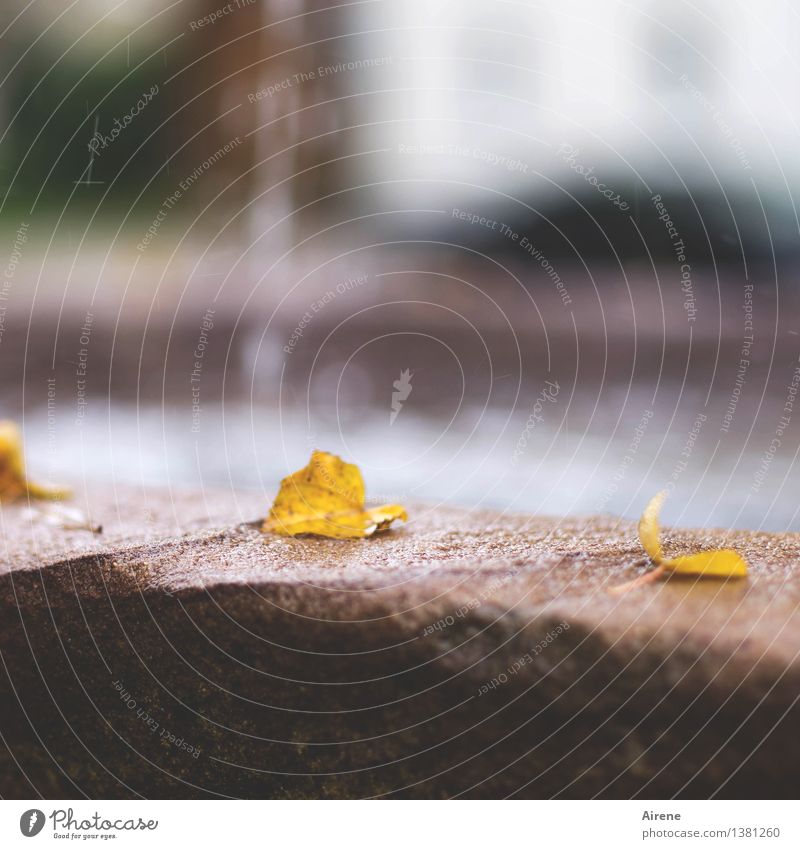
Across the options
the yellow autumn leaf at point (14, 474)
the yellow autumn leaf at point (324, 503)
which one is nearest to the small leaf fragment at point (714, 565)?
the yellow autumn leaf at point (324, 503)

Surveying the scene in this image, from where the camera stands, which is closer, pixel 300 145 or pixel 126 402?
pixel 300 145

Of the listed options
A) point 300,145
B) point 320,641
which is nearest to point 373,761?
point 320,641

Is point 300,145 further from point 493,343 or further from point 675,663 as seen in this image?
point 675,663

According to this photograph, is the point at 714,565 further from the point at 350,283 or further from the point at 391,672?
the point at 350,283

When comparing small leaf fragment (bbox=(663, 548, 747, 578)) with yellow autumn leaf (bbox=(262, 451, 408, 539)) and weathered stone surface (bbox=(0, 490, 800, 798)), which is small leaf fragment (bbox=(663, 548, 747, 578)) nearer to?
weathered stone surface (bbox=(0, 490, 800, 798))

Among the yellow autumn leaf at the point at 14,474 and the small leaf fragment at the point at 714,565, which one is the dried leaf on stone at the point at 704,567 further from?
the yellow autumn leaf at the point at 14,474
